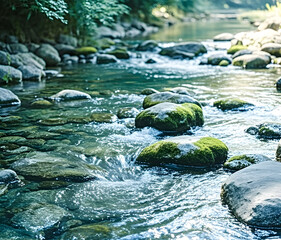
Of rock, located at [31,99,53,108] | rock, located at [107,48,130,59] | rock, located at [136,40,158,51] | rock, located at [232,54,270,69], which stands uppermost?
rock, located at [136,40,158,51]

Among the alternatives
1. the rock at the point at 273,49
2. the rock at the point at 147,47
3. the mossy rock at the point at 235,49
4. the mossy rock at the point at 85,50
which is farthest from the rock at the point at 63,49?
the rock at the point at 273,49

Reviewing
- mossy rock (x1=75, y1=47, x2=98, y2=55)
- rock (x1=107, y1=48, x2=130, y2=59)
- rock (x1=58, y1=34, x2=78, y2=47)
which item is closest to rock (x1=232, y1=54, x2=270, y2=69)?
rock (x1=107, y1=48, x2=130, y2=59)

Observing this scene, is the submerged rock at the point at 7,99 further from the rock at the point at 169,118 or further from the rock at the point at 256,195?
the rock at the point at 256,195

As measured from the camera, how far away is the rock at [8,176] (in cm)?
492

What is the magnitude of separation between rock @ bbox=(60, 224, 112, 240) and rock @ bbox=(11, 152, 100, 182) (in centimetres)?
120

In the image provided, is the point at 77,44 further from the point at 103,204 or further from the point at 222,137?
the point at 103,204

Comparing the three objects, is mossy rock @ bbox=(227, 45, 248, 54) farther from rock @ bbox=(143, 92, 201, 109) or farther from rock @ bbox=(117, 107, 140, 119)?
rock @ bbox=(117, 107, 140, 119)

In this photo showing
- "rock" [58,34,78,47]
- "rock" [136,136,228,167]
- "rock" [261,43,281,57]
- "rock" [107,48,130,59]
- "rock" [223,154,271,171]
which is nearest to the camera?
"rock" [223,154,271,171]

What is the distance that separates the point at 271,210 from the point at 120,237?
1444 mm

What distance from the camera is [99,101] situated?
9.56m

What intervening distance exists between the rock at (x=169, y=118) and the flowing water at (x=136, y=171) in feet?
0.49

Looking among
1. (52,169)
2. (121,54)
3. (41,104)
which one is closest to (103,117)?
(41,104)

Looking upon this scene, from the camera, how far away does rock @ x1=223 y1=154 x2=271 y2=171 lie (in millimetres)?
5267

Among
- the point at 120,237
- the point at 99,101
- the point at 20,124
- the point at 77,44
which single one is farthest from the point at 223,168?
the point at 77,44
